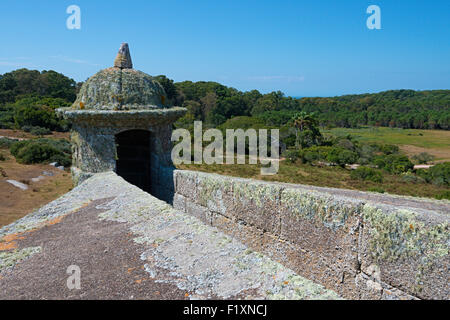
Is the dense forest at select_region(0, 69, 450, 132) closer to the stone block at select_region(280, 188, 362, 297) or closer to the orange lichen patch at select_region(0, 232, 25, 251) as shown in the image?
the orange lichen patch at select_region(0, 232, 25, 251)

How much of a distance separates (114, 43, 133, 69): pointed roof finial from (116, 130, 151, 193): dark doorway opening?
245 centimetres

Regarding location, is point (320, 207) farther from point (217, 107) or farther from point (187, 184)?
point (217, 107)

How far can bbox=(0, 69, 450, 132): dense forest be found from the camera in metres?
42.2

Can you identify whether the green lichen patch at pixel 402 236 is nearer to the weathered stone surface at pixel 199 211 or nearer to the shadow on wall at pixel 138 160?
the weathered stone surface at pixel 199 211

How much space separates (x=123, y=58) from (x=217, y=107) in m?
59.2

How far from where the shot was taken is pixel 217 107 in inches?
2635

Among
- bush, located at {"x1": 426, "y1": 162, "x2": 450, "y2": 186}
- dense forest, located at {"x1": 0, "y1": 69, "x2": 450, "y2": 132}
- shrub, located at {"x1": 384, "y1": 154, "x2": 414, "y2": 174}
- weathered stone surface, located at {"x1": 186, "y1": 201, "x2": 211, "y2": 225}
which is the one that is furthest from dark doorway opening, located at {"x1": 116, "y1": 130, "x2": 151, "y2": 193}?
dense forest, located at {"x1": 0, "y1": 69, "x2": 450, "y2": 132}

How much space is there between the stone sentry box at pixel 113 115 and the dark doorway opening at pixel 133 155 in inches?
73.5

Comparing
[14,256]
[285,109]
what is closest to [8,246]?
[14,256]

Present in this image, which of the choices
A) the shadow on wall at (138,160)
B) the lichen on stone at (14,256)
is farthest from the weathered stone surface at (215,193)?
the lichen on stone at (14,256)

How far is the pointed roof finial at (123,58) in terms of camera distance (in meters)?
8.27

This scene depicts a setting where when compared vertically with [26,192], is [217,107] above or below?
above

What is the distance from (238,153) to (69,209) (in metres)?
34.0

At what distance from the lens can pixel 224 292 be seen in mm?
2414
